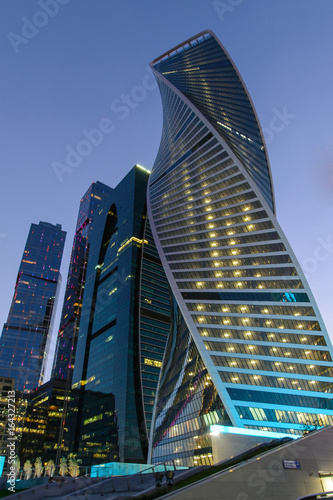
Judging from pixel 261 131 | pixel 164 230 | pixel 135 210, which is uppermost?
pixel 261 131

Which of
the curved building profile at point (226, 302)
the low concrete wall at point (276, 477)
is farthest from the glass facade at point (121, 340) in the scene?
the low concrete wall at point (276, 477)

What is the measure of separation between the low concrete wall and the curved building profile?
3552cm

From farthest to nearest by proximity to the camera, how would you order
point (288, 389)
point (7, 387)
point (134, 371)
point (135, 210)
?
point (7, 387)
point (135, 210)
point (134, 371)
point (288, 389)

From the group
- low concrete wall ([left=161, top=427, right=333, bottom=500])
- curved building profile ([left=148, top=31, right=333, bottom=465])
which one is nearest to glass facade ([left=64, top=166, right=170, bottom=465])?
curved building profile ([left=148, top=31, right=333, bottom=465])

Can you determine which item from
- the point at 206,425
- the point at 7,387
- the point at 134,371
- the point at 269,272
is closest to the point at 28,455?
the point at 7,387

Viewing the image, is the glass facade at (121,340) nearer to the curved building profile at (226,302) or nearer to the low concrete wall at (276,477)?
the curved building profile at (226,302)

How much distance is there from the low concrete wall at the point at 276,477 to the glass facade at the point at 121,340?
279ft

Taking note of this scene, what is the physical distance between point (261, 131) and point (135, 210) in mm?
60249

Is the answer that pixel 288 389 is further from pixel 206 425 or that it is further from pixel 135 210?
pixel 135 210

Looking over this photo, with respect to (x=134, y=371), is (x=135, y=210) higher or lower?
higher

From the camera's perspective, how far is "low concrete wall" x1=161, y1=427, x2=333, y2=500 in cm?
2142

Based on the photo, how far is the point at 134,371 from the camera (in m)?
114

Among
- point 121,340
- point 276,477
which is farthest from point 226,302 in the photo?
point 276,477

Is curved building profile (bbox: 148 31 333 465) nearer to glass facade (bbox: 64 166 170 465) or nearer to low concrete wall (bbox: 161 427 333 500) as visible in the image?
glass facade (bbox: 64 166 170 465)
